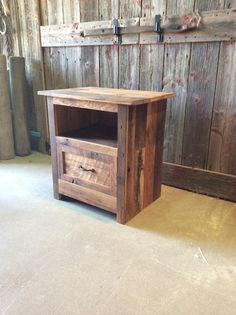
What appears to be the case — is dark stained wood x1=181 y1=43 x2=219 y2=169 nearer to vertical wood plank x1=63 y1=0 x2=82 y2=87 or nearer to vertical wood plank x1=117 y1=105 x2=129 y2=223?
vertical wood plank x1=117 y1=105 x2=129 y2=223

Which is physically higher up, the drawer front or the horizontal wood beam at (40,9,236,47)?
the horizontal wood beam at (40,9,236,47)

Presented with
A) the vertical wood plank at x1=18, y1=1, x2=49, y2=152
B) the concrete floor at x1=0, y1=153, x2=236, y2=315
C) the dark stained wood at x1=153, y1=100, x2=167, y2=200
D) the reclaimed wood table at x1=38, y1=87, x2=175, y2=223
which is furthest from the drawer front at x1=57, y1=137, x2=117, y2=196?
the vertical wood plank at x1=18, y1=1, x2=49, y2=152

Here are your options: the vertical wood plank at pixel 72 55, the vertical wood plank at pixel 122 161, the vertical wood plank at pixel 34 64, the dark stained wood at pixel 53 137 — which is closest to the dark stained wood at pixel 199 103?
the vertical wood plank at pixel 122 161

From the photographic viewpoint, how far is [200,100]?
2.08 meters

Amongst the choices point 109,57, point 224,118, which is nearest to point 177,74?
point 224,118

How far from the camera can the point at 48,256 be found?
149cm

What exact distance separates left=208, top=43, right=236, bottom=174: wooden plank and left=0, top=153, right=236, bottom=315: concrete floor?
30 cm

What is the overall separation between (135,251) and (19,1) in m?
2.74

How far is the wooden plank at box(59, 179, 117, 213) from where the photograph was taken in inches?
72.1

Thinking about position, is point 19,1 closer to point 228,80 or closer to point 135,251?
point 228,80

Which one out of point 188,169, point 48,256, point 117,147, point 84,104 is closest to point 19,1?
point 84,104

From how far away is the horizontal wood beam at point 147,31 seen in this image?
1853 millimetres

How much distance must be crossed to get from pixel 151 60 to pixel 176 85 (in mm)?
286

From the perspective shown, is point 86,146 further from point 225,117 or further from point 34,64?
point 34,64
